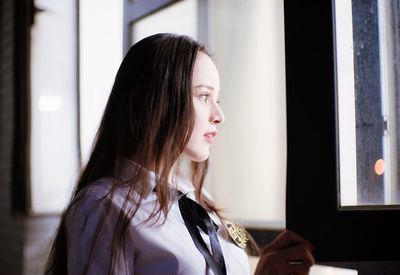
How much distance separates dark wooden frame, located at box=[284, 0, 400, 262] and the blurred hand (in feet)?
0.07

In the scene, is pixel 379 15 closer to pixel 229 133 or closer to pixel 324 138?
pixel 324 138

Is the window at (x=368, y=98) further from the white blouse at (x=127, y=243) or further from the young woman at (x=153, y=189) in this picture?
the white blouse at (x=127, y=243)

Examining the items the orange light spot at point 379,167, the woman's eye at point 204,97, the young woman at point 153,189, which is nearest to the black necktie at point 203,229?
the young woman at point 153,189

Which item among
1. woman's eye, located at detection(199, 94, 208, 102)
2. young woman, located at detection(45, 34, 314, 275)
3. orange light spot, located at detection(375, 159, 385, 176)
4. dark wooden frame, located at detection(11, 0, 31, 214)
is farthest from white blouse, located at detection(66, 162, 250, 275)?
dark wooden frame, located at detection(11, 0, 31, 214)

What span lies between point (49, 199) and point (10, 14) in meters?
1.00

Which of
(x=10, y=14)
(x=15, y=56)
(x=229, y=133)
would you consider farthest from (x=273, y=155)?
(x=10, y=14)

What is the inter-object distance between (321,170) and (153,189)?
38 centimetres

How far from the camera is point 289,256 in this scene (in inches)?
34.1

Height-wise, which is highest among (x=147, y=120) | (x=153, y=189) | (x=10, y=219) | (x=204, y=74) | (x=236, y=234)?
(x=204, y=74)

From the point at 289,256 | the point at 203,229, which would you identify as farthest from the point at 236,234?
the point at 289,256

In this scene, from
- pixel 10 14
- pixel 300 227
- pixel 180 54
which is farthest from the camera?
pixel 10 14

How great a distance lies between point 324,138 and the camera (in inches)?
35.1

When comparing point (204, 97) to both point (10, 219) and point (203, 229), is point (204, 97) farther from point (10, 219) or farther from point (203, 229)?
point (10, 219)

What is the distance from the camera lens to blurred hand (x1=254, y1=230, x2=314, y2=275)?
0.86m
